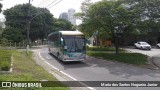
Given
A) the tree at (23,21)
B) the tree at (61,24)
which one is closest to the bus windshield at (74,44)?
the tree at (23,21)

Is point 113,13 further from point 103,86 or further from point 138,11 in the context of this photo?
point 103,86

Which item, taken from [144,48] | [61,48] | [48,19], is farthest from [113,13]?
[48,19]

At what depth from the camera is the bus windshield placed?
A: 82.9 ft

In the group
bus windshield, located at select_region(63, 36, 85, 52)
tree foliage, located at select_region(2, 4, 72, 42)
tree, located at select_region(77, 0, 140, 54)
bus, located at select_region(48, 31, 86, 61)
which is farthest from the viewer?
tree foliage, located at select_region(2, 4, 72, 42)

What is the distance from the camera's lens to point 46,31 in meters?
70.9

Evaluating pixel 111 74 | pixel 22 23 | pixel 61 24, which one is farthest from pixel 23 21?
pixel 111 74

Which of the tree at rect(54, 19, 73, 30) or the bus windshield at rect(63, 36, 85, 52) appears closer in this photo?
the bus windshield at rect(63, 36, 85, 52)

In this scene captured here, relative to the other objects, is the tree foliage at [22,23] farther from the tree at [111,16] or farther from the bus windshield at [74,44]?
the bus windshield at [74,44]

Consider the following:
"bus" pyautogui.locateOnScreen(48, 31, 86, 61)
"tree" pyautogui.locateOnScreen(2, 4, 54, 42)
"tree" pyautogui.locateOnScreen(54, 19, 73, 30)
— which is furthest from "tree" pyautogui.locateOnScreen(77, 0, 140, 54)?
"tree" pyautogui.locateOnScreen(54, 19, 73, 30)

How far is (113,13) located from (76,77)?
44.2 ft

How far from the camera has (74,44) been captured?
83.6 feet

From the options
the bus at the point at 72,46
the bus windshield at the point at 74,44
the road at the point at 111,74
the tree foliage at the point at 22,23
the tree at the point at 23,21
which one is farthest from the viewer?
the tree at the point at 23,21

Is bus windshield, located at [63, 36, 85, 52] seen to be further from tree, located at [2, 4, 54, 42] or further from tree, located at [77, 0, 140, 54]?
tree, located at [2, 4, 54, 42]

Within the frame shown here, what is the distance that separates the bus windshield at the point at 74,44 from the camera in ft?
82.9
